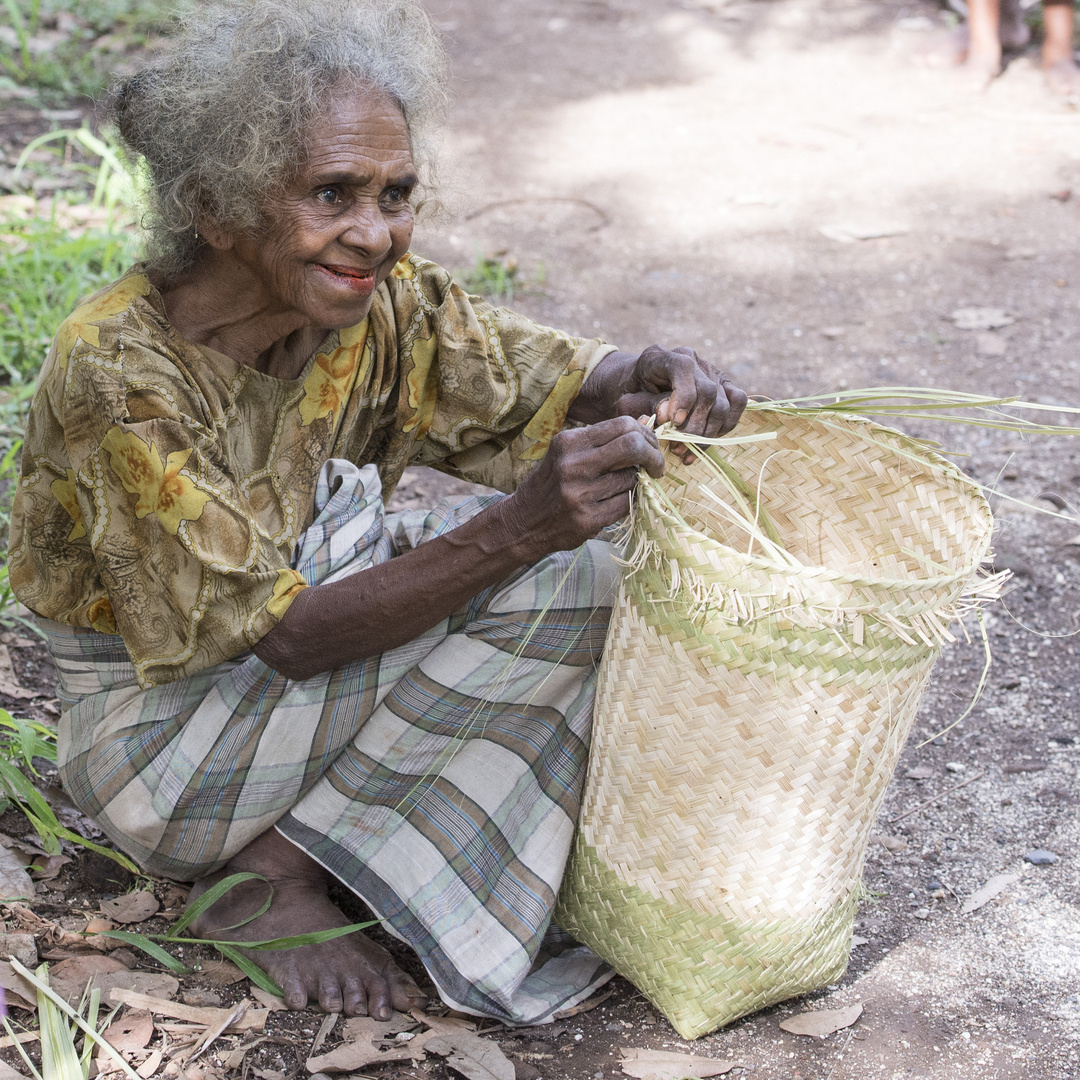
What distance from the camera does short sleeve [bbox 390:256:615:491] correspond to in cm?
209

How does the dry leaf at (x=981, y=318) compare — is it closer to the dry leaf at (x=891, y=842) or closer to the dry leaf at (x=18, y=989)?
the dry leaf at (x=891, y=842)

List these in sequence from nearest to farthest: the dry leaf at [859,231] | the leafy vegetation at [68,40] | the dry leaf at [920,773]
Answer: the dry leaf at [920,773] < the dry leaf at [859,231] < the leafy vegetation at [68,40]

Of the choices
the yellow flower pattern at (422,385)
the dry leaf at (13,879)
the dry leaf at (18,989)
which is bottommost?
the dry leaf at (13,879)

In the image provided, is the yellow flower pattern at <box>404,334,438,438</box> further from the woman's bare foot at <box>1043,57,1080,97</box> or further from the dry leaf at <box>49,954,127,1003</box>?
the woman's bare foot at <box>1043,57,1080,97</box>

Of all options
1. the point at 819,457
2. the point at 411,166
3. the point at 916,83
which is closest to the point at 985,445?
the point at 819,457

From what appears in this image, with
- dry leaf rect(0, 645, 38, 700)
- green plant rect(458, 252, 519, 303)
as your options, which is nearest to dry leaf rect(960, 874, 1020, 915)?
dry leaf rect(0, 645, 38, 700)

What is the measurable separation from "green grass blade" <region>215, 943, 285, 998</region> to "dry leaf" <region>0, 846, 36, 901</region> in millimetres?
319

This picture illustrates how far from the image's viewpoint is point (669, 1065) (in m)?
1.71

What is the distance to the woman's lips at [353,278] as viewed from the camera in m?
1.76

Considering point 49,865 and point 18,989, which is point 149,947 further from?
point 49,865

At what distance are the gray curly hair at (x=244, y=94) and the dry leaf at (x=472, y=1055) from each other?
1.19m

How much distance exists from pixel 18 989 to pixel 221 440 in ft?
2.69

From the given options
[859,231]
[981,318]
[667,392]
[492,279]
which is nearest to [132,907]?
[667,392]

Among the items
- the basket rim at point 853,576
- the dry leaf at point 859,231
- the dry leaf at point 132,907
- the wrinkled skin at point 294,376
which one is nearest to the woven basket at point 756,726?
the basket rim at point 853,576
